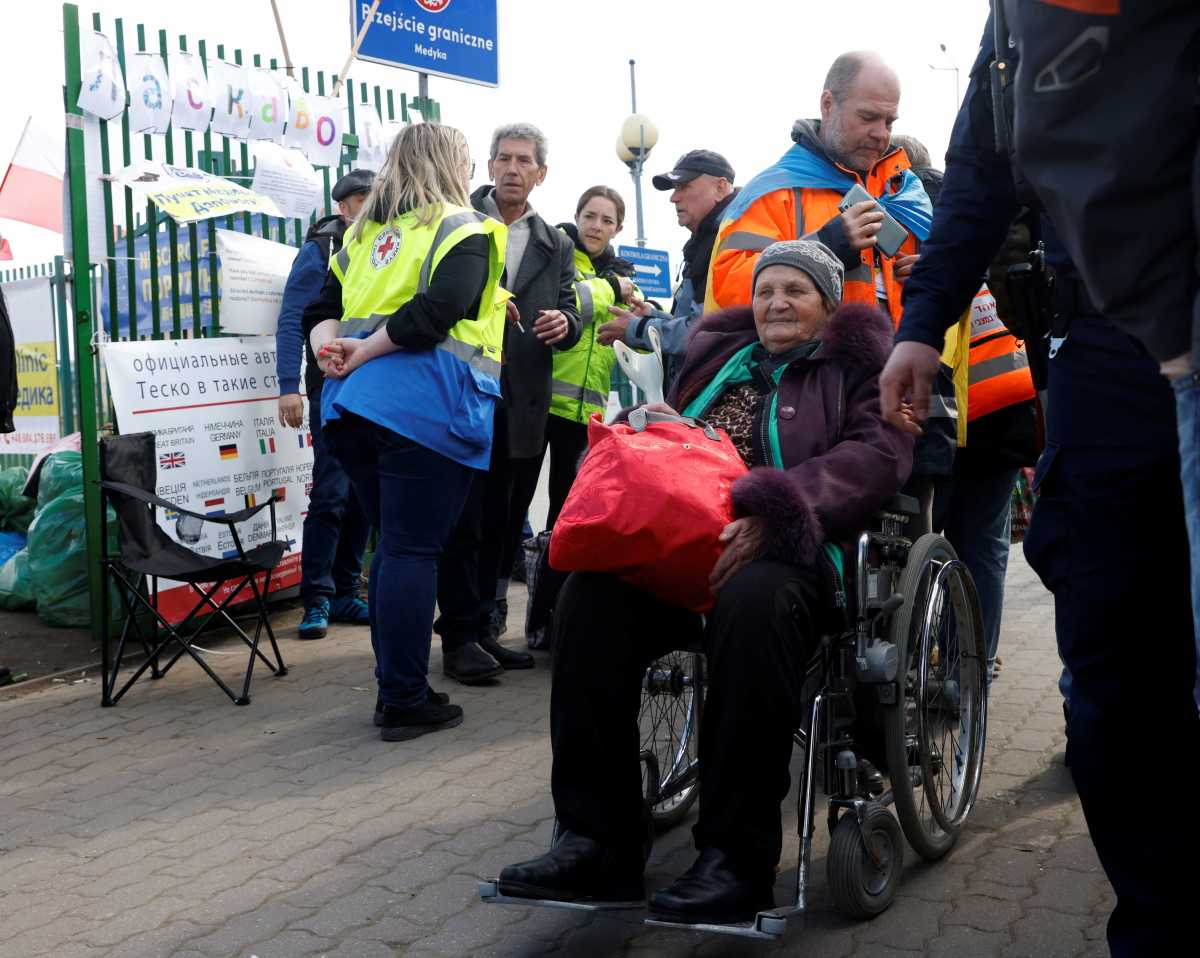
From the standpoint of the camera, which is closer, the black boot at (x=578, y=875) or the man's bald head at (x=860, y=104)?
the black boot at (x=578, y=875)

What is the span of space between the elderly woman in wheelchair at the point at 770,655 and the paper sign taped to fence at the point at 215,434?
338cm

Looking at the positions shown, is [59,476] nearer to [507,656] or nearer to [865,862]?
[507,656]

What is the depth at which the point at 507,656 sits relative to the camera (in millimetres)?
5664

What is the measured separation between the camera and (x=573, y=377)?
6.16m

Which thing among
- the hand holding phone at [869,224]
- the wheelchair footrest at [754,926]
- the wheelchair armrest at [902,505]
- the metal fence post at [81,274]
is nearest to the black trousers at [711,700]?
the wheelchair footrest at [754,926]

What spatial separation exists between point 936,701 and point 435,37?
5.45 m

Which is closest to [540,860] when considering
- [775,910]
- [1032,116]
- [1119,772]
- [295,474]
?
[775,910]

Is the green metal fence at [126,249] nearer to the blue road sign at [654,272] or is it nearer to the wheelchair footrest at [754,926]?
the wheelchair footrest at [754,926]

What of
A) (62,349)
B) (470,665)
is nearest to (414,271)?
(470,665)

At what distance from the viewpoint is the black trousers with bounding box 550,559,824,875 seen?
267 cm

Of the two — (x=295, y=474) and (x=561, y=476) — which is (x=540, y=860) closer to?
(x=561, y=476)

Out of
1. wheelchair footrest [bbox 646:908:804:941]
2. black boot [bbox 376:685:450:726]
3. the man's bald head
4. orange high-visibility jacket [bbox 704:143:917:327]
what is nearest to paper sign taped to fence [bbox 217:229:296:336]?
black boot [bbox 376:685:450:726]

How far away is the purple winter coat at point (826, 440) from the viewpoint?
112 inches

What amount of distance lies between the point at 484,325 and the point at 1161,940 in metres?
3.21
